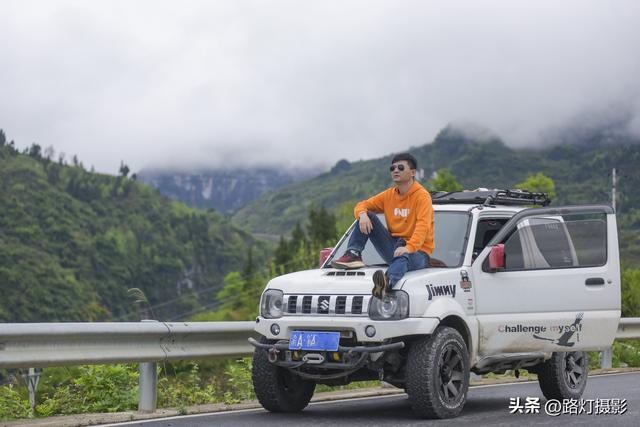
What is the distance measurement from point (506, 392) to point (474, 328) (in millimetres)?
2961

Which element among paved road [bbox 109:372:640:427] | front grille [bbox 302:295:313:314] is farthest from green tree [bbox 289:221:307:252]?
front grille [bbox 302:295:313:314]

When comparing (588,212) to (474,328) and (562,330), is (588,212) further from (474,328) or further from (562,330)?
(474,328)

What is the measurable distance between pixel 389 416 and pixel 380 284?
132cm

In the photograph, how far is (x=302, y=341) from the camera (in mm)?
8141

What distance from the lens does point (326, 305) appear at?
8.15 m

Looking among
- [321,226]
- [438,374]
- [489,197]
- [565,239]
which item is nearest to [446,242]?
[489,197]

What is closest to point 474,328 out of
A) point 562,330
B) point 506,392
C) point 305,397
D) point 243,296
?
point 562,330

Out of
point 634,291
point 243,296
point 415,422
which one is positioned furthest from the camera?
point 243,296

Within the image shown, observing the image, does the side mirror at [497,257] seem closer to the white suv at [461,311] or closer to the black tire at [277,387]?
the white suv at [461,311]

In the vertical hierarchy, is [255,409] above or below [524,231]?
below

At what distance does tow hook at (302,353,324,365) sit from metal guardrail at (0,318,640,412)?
157 cm

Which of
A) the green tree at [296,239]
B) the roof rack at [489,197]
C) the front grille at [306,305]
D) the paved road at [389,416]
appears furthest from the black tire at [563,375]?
the green tree at [296,239]

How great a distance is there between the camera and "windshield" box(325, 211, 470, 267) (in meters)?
8.95

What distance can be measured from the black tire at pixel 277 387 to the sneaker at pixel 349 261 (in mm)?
993
